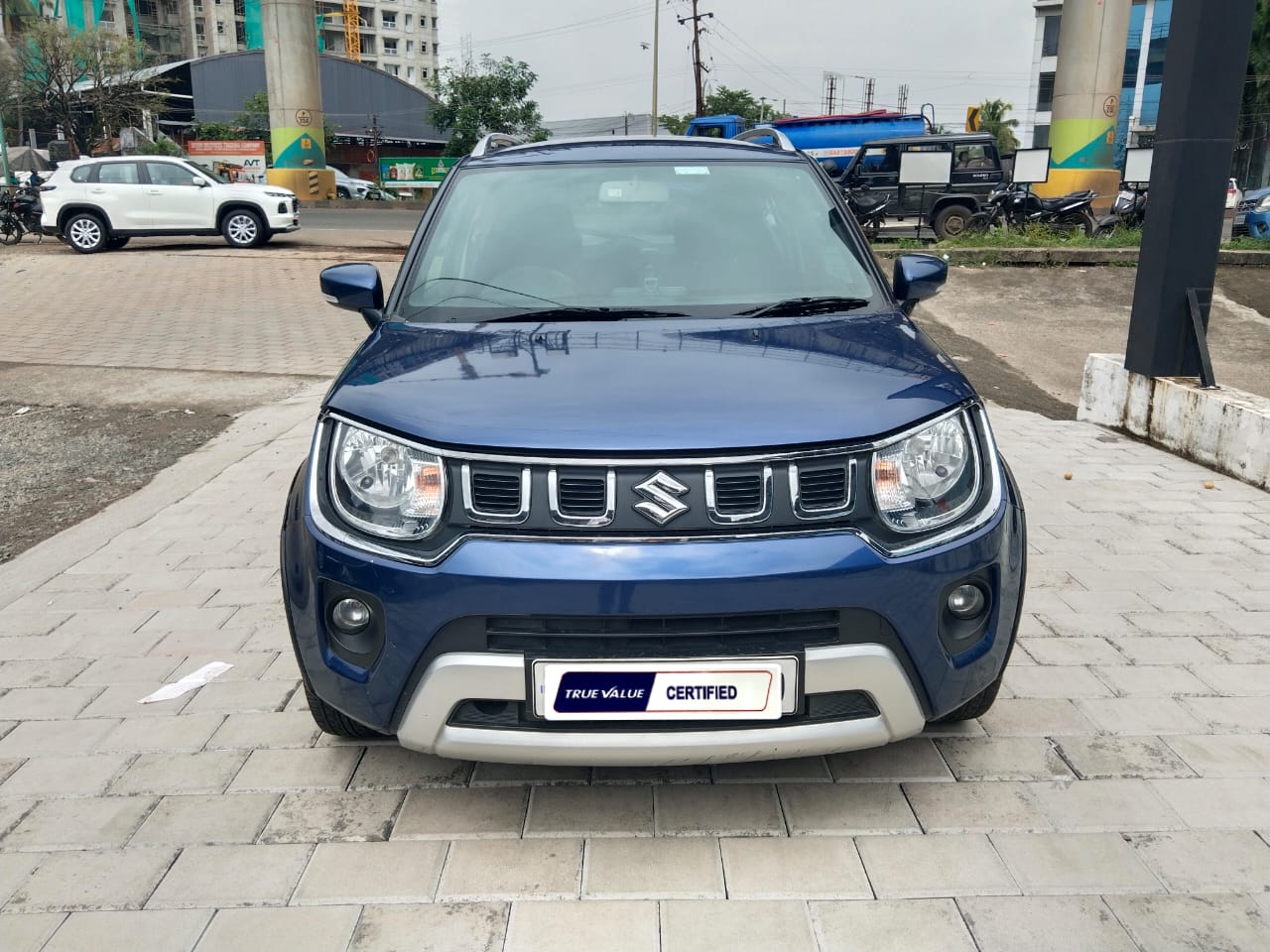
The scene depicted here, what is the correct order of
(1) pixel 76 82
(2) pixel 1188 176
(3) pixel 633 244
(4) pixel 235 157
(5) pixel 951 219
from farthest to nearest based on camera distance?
(4) pixel 235 157
(1) pixel 76 82
(5) pixel 951 219
(2) pixel 1188 176
(3) pixel 633 244

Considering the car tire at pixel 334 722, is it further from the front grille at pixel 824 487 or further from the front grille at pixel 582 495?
the front grille at pixel 824 487

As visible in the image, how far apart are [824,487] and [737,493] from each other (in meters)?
0.19

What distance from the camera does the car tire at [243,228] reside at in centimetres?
1870

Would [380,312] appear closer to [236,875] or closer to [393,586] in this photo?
[393,586]

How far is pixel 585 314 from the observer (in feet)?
10.2

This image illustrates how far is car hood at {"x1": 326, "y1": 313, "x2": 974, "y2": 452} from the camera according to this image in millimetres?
2336

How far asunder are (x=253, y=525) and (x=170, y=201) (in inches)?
606

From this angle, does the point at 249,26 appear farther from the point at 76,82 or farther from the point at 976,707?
the point at 976,707

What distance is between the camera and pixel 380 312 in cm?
362

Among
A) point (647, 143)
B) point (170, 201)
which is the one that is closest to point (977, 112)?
point (170, 201)

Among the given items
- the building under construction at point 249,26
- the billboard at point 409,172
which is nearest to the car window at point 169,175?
the billboard at point 409,172

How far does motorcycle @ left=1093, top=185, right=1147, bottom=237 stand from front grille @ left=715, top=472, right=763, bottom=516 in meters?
15.7

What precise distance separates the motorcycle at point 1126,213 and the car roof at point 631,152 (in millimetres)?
13969

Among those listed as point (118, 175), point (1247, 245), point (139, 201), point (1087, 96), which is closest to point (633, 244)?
point (1247, 245)
